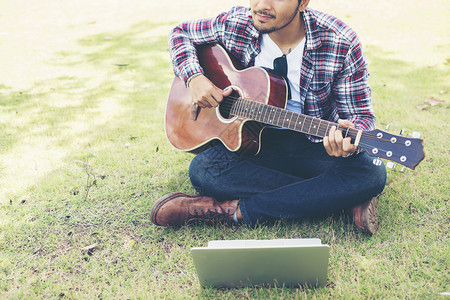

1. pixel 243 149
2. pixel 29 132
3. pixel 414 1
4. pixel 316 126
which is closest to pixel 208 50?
pixel 243 149

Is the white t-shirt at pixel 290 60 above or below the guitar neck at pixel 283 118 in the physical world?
above

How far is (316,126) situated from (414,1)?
7.77m

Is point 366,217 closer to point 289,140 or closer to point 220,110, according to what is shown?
point 289,140

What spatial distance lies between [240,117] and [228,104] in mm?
149

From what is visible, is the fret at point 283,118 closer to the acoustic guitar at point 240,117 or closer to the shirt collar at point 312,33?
the acoustic guitar at point 240,117

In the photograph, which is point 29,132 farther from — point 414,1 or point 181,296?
point 414,1

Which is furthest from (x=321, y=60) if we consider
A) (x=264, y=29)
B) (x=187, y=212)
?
(x=187, y=212)

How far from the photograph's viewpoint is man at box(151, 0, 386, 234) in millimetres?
2301

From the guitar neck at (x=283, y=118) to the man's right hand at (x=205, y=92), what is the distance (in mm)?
119

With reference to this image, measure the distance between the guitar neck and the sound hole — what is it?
24 millimetres

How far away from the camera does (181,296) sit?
1941 millimetres

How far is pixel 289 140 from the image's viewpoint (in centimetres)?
255

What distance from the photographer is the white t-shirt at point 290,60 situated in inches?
97.8

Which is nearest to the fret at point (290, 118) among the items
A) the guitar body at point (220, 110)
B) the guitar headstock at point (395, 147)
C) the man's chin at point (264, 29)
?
the guitar body at point (220, 110)
